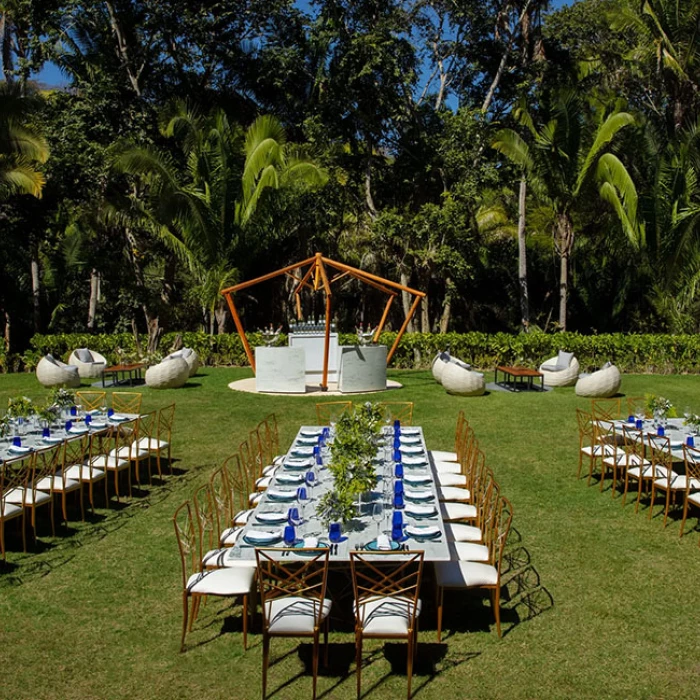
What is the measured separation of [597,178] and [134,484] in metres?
17.7

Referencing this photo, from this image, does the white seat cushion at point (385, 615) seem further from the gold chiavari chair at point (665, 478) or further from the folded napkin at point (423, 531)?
the gold chiavari chair at point (665, 478)

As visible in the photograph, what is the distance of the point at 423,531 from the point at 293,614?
→ 4.01 ft

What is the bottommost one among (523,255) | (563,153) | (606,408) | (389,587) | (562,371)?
(606,408)

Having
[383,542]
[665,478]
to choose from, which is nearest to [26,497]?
[383,542]

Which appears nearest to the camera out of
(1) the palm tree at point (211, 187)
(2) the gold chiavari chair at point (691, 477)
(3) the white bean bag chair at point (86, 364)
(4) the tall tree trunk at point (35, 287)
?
(2) the gold chiavari chair at point (691, 477)

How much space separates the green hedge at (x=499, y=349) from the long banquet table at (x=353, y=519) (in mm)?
13438

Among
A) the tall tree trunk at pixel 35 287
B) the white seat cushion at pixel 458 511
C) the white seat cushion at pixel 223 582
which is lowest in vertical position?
the white seat cushion at pixel 223 582

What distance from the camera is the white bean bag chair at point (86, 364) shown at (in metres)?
19.6

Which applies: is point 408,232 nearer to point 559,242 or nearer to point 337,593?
point 559,242

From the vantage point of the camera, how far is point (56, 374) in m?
17.9

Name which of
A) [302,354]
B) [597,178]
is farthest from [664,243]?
[302,354]

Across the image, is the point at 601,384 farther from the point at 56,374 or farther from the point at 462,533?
the point at 56,374

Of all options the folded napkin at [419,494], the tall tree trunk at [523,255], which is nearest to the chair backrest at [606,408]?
the folded napkin at [419,494]

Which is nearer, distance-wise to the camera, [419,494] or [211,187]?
[419,494]
